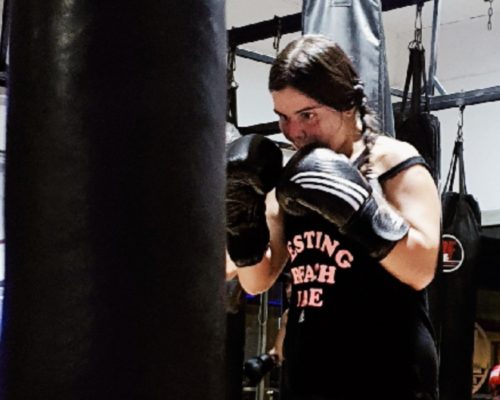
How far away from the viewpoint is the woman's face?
1606 millimetres

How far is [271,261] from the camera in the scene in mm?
1814

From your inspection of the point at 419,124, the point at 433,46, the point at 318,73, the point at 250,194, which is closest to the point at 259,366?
the point at 419,124

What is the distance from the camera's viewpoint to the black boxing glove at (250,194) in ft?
5.57

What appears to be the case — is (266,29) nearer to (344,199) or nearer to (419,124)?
(419,124)

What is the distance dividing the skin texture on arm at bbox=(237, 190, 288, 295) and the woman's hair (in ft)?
→ 0.99

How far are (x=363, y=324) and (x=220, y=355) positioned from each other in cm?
84

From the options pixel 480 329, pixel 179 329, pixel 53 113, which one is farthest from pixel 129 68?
pixel 480 329

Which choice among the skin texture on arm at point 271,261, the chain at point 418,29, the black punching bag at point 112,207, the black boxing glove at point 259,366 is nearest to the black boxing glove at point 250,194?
the skin texture on arm at point 271,261

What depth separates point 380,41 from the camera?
2301 millimetres

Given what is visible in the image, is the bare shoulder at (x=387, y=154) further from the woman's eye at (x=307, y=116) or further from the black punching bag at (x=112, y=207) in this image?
the black punching bag at (x=112, y=207)

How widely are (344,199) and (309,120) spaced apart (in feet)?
0.63

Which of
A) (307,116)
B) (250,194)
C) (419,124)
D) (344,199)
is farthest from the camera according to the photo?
(419,124)

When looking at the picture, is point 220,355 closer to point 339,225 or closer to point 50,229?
point 50,229

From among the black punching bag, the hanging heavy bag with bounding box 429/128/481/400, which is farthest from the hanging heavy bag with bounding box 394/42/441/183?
the black punching bag
